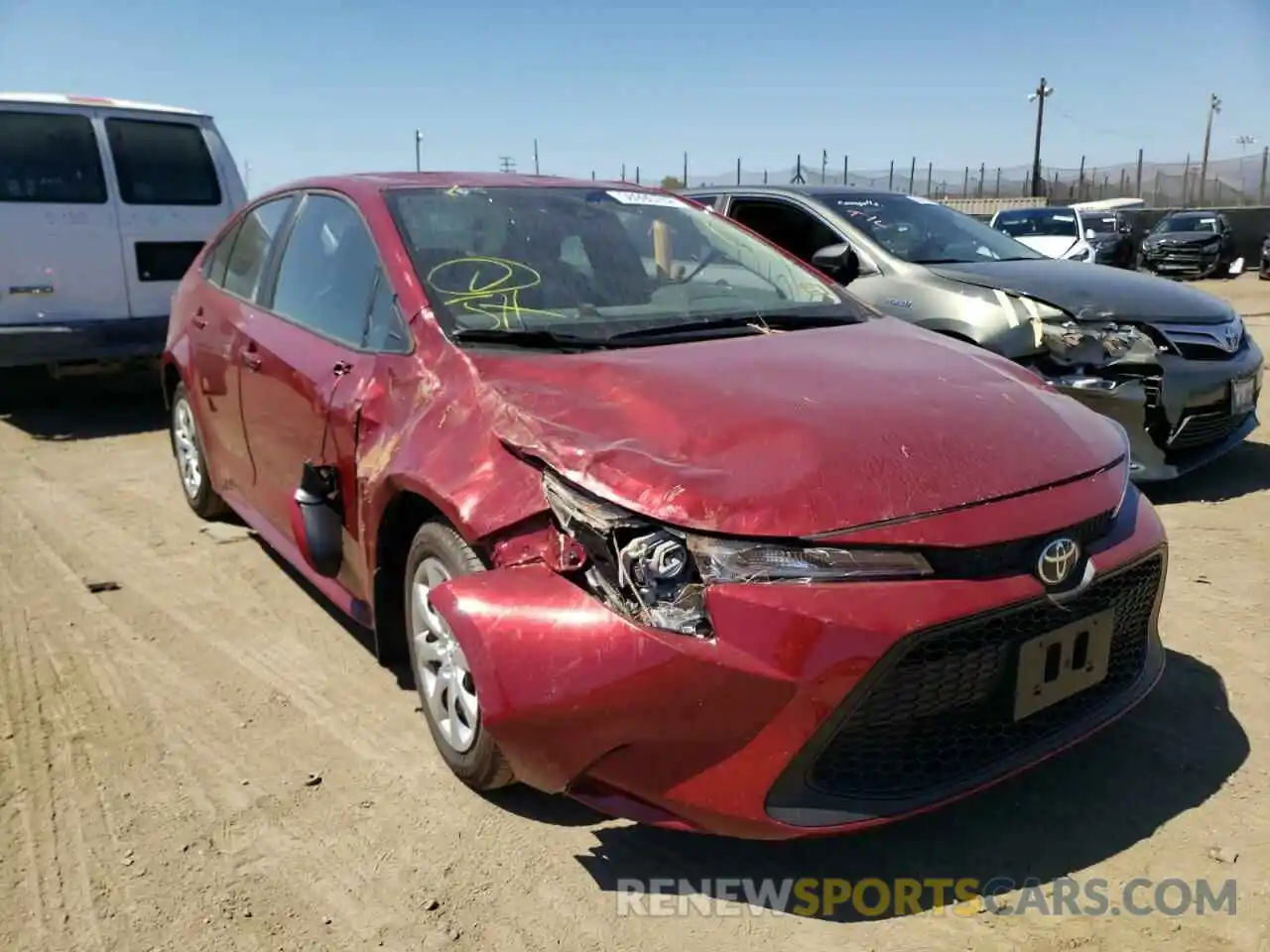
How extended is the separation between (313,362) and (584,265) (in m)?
0.96

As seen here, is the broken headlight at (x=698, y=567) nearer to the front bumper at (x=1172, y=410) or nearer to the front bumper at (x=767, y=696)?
the front bumper at (x=767, y=696)

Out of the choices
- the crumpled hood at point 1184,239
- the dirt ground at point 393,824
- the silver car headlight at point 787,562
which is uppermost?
the crumpled hood at point 1184,239

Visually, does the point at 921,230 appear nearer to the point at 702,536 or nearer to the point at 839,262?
the point at 839,262

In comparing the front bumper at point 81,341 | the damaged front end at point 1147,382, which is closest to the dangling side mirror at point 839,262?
the damaged front end at point 1147,382

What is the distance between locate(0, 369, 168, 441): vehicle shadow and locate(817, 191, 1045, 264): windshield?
5017 mm

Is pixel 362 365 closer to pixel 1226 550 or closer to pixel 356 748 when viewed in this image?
pixel 356 748

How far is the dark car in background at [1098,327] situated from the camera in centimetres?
490

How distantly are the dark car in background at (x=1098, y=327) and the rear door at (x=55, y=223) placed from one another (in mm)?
4999

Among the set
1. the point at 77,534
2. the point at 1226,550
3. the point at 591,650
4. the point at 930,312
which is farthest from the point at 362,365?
the point at 1226,550

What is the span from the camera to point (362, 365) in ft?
10.3

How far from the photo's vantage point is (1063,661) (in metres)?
2.33

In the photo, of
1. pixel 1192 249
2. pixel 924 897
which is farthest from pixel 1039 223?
pixel 924 897

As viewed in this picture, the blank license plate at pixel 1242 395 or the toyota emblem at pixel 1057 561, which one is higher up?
the toyota emblem at pixel 1057 561

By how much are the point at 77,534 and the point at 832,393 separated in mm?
4042
